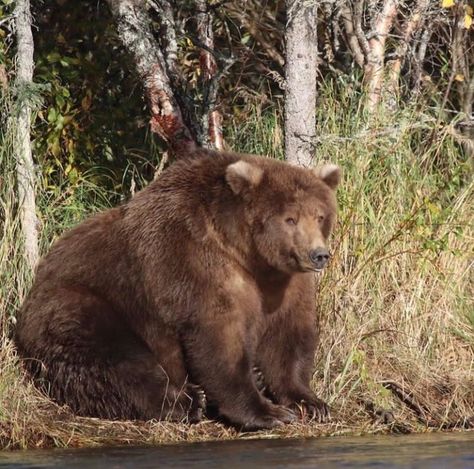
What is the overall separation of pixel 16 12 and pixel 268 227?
8.43 feet

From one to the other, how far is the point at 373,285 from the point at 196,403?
1.68 meters

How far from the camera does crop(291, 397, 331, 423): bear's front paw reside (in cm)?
809

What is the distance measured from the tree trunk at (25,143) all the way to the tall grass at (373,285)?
3.1 inches

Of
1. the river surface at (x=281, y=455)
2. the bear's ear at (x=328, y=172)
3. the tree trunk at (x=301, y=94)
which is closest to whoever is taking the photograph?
the river surface at (x=281, y=455)

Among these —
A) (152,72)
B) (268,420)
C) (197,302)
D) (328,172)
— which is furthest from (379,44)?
(268,420)

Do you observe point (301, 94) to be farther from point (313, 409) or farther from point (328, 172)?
point (313, 409)

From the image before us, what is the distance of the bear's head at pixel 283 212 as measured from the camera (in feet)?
26.2

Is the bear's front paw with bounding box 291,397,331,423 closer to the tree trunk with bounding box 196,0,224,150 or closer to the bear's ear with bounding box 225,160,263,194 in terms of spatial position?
the bear's ear with bounding box 225,160,263,194

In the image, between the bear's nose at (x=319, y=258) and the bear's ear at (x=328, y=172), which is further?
the bear's ear at (x=328, y=172)

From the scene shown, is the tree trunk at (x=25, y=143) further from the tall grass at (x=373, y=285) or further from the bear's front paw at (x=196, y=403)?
the bear's front paw at (x=196, y=403)

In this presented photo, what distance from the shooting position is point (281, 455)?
7082mm

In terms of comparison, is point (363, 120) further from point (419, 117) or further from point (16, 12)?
point (16, 12)

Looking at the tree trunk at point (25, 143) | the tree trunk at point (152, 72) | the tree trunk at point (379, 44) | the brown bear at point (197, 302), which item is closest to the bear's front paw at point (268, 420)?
the brown bear at point (197, 302)

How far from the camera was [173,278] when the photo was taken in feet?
26.3
